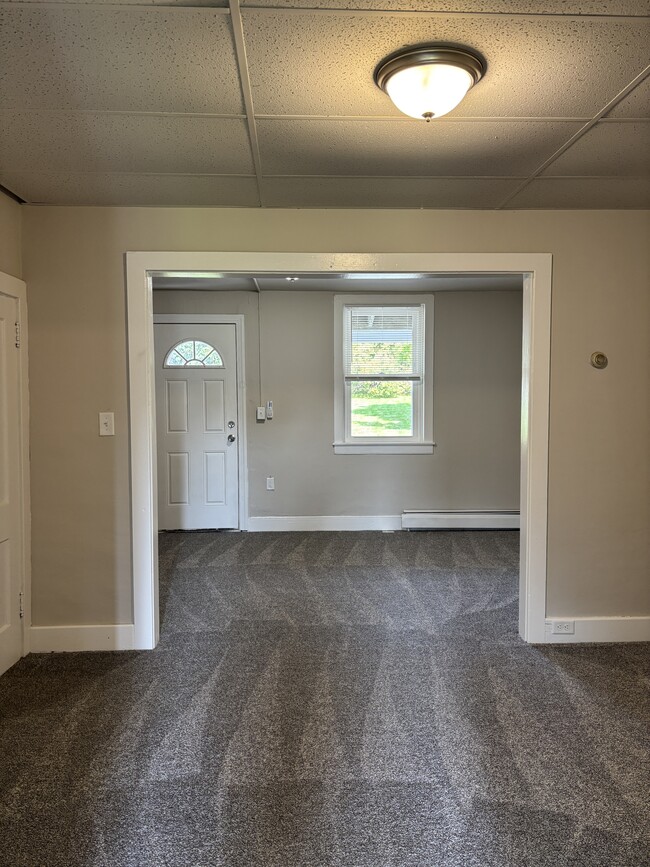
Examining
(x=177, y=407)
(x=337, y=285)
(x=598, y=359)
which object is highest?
(x=337, y=285)

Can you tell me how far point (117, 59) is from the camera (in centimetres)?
154

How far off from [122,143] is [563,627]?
3.13 metres

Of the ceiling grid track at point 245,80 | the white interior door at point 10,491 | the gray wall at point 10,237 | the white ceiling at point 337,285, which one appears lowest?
the white interior door at point 10,491

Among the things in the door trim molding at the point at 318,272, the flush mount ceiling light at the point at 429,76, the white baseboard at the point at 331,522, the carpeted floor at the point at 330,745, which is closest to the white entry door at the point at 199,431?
the white baseboard at the point at 331,522

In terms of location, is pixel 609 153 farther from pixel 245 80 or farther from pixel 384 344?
pixel 384 344

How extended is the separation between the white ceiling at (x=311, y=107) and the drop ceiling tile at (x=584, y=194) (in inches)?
0.5

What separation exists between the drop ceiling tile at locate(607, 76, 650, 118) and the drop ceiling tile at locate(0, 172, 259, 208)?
4.80 feet

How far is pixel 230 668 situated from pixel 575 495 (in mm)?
2027

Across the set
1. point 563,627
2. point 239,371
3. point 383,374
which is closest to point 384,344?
point 383,374

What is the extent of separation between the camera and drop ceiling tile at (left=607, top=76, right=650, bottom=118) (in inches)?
67.1

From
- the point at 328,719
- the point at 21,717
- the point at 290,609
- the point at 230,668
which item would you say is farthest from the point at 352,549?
the point at 21,717

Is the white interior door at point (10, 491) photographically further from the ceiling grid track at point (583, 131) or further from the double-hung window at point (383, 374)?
the double-hung window at point (383, 374)

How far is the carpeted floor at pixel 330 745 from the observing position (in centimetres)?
163

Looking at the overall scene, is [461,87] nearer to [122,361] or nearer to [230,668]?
[122,361]
